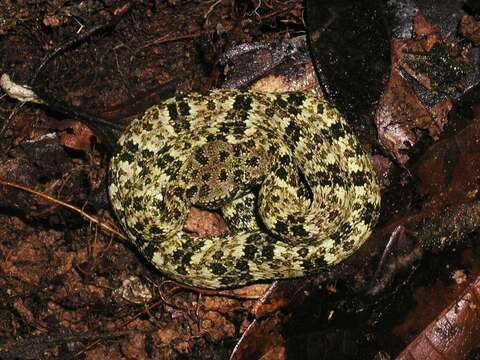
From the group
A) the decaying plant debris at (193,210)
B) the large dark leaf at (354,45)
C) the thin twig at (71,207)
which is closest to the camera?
the decaying plant debris at (193,210)

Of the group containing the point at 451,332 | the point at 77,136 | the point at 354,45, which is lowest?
the point at 77,136

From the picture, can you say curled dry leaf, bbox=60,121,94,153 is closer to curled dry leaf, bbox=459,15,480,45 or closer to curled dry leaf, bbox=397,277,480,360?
curled dry leaf, bbox=397,277,480,360

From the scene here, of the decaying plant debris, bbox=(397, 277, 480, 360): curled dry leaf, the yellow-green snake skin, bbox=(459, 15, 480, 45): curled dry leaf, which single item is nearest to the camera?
bbox=(397, 277, 480, 360): curled dry leaf

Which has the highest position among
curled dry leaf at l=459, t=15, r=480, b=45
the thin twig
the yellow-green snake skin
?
curled dry leaf at l=459, t=15, r=480, b=45

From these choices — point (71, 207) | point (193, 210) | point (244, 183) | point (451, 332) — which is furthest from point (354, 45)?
point (71, 207)

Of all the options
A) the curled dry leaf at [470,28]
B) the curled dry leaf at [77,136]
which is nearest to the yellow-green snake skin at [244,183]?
the curled dry leaf at [77,136]

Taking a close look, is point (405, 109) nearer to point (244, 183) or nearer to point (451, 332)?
point (244, 183)

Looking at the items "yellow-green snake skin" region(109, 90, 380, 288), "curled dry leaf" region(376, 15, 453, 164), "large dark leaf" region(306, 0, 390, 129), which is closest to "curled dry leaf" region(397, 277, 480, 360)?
"yellow-green snake skin" region(109, 90, 380, 288)

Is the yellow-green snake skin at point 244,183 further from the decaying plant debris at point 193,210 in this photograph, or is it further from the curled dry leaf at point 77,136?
the curled dry leaf at point 77,136

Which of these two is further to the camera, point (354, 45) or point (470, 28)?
point (470, 28)
